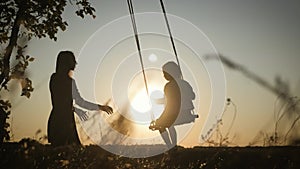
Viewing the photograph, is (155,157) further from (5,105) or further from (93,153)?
(5,105)

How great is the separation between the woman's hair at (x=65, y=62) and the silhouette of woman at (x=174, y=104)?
198cm

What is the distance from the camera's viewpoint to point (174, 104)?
1003cm

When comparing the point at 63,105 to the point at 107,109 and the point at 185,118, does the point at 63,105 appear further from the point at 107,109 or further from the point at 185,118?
the point at 185,118

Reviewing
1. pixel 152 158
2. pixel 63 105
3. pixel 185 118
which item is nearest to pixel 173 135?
pixel 185 118

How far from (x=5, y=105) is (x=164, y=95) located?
3481mm

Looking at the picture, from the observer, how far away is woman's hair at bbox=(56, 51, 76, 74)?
8.82 m

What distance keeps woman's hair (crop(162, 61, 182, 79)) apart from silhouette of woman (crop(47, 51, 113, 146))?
5.83ft

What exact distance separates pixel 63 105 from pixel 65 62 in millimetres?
817

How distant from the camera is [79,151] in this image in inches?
294

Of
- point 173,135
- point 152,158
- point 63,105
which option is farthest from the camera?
point 173,135

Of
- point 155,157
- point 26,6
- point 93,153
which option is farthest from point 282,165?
point 26,6

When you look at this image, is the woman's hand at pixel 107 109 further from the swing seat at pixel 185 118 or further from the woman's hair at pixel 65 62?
the swing seat at pixel 185 118

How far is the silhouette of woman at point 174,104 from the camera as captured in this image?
988cm

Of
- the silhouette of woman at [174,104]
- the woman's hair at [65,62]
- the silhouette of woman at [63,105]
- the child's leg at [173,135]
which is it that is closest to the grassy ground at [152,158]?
the silhouette of woman at [63,105]
